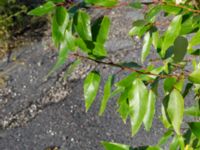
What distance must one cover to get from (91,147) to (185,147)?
1.88 metres

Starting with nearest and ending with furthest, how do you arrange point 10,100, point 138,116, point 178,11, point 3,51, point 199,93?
point 138,116 → point 178,11 → point 199,93 → point 10,100 → point 3,51

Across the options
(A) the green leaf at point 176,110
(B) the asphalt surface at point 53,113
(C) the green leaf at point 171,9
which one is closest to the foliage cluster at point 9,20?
(B) the asphalt surface at point 53,113

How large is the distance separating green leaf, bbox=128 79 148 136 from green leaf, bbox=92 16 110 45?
11cm

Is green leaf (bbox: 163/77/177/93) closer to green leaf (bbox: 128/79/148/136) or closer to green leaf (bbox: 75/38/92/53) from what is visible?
green leaf (bbox: 128/79/148/136)

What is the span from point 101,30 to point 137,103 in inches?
6.6

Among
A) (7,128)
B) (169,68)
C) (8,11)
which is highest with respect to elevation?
(169,68)

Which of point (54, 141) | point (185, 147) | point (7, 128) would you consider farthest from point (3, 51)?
point (185, 147)

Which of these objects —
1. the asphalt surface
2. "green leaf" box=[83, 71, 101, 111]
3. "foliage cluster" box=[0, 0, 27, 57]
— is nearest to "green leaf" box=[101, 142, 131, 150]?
"green leaf" box=[83, 71, 101, 111]

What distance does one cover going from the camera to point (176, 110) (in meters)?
0.92

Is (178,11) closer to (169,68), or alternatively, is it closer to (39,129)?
(169,68)

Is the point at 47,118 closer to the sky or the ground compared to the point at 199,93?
closer to the ground

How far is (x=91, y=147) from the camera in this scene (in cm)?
306

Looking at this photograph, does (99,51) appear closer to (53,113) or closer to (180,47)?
(180,47)

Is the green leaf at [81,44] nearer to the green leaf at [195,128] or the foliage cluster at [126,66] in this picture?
the foliage cluster at [126,66]
